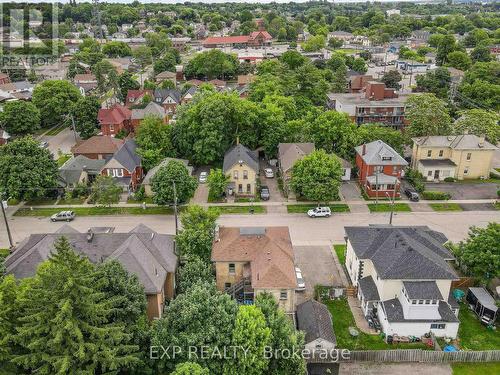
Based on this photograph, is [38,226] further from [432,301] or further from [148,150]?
[432,301]

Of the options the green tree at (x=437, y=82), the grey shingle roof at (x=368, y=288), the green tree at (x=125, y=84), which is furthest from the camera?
the green tree at (x=125, y=84)

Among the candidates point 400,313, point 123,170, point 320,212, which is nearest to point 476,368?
point 400,313

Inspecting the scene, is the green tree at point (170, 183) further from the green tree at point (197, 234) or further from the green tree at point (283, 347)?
the green tree at point (283, 347)

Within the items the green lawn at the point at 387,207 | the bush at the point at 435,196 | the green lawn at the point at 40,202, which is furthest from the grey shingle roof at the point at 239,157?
the green lawn at the point at 40,202

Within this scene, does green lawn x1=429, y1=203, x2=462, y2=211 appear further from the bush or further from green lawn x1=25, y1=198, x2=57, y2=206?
green lawn x1=25, y1=198, x2=57, y2=206

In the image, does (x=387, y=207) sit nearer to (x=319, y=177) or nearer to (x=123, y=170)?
(x=319, y=177)

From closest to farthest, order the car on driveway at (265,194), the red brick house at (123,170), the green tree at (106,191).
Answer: the green tree at (106,191) → the car on driveway at (265,194) → the red brick house at (123,170)

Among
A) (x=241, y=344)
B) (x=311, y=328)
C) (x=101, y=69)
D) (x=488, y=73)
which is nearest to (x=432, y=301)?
(x=311, y=328)
